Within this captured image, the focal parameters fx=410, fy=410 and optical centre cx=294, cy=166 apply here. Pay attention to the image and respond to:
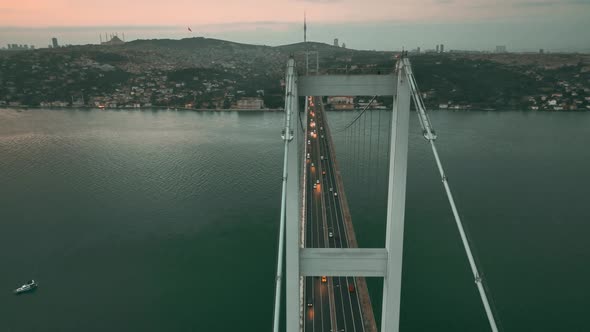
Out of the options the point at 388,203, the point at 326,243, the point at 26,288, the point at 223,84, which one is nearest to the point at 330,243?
the point at 326,243

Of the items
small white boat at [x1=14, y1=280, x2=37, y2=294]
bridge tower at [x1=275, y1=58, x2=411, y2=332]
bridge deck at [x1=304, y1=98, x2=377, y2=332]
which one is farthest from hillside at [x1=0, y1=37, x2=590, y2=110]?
bridge tower at [x1=275, y1=58, x2=411, y2=332]

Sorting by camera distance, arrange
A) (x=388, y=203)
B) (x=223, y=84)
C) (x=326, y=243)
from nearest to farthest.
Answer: (x=388, y=203), (x=326, y=243), (x=223, y=84)

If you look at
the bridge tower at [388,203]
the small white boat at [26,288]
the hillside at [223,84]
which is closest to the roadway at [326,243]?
the bridge tower at [388,203]

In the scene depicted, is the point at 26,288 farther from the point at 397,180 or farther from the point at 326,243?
the point at 397,180

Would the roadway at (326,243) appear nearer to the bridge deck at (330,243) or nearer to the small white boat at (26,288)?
the bridge deck at (330,243)

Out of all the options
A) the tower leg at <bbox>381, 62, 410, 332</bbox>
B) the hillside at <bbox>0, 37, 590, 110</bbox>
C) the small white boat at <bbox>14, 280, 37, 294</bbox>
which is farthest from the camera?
the hillside at <bbox>0, 37, 590, 110</bbox>

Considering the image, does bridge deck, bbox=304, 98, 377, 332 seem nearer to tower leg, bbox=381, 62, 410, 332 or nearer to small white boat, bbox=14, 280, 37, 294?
tower leg, bbox=381, 62, 410, 332

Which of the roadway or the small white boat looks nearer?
the roadway

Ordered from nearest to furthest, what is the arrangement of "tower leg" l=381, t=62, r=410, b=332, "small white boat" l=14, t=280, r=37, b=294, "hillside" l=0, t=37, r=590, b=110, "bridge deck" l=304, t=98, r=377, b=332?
1. "tower leg" l=381, t=62, r=410, b=332
2. "bridge deck" l=304, t=98, r=377, b=332
3. "small white boat" l=14, t=280, r=37, b=294
4. "hillside" l=0, t=37, r=590, b=110
